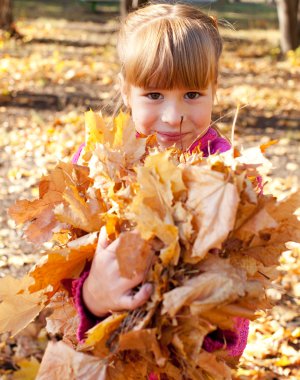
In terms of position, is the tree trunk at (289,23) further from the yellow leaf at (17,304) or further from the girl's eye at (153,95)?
the yellow leaf at (17,304)

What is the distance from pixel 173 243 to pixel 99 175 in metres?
0.35

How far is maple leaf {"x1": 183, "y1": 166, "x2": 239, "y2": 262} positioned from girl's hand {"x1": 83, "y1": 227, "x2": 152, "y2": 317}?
16cm

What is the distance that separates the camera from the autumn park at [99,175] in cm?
151

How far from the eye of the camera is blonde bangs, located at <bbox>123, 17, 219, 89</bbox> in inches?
81.7

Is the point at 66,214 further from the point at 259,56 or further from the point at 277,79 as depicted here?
the point at 259,56

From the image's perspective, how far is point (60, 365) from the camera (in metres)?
1.58

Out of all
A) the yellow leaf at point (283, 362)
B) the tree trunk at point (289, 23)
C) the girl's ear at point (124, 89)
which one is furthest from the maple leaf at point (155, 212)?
the tree trunk at point (289, 23)

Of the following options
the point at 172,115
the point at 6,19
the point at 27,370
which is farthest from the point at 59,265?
the point at 6,19

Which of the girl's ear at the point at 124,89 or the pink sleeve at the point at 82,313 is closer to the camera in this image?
the pink sleeve at the point at 82,313

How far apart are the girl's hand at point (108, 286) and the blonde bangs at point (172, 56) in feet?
2.35

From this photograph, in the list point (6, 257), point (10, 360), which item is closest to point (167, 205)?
point (10, 360)

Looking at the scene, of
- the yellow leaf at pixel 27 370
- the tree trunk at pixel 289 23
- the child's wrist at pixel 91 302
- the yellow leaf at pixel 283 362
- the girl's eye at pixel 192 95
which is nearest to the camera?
the child's wrist at pixel 91 302

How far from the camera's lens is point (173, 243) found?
54.3 inches

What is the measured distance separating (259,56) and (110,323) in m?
11.2
